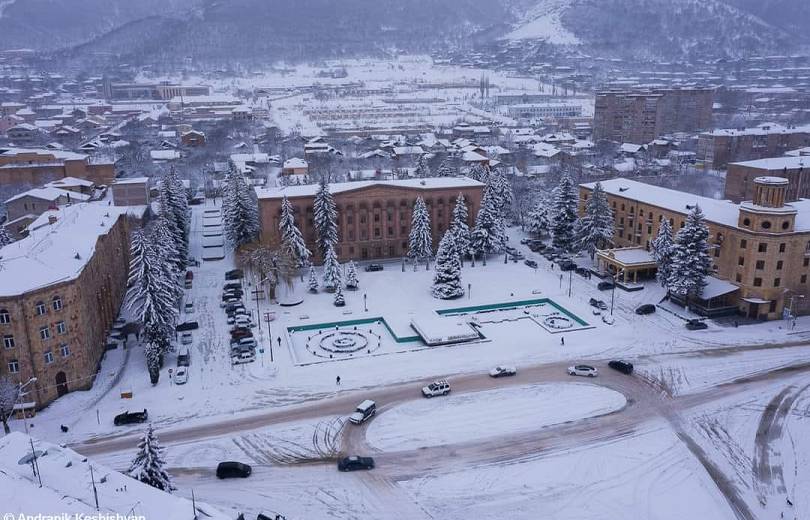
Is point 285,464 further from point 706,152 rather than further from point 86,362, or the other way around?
point 706,152

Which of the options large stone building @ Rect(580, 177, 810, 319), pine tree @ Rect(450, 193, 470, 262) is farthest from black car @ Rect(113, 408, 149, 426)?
large stone building @ Rect(580, 177, 810, 319)

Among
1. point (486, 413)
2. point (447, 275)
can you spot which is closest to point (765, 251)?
point (447, 275)

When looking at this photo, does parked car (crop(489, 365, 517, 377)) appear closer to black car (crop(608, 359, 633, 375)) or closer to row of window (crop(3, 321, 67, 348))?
black car (crop(608, 359, 633, 375))

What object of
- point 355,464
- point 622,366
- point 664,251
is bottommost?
point 355,464

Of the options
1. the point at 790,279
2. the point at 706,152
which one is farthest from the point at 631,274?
the point at 706,152

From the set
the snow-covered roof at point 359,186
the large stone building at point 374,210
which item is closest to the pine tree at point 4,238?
the snow-covered roof at point 359,186

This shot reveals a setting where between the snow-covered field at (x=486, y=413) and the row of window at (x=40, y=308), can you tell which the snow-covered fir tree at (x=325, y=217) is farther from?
the snow-covered field at (x=486, y=413)

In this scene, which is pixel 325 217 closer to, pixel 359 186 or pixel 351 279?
pixel 359 186
